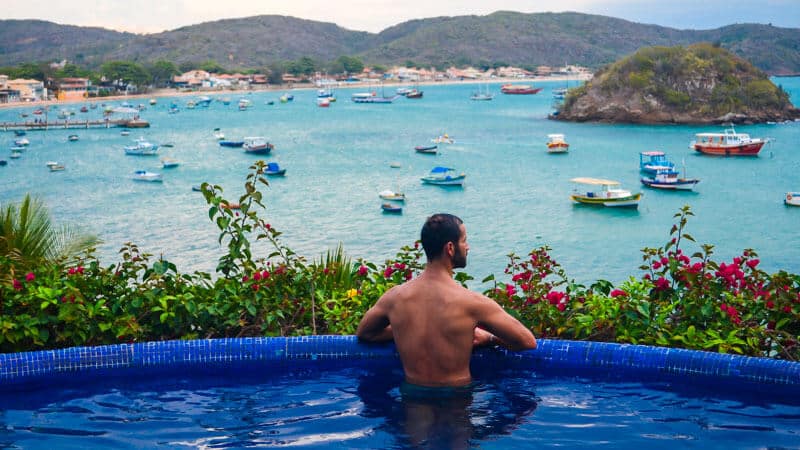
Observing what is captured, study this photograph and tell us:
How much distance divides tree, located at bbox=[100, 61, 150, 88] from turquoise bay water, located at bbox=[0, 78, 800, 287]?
69344 millimetres

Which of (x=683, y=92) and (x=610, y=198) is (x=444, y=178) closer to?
(x=610, y=198)

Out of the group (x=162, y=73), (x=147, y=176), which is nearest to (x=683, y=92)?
(x=147, y=176)

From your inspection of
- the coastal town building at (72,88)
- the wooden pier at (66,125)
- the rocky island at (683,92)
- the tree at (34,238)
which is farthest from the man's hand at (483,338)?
the coastal town building at (72,88)

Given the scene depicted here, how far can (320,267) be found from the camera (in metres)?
6.91

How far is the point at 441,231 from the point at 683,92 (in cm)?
9584

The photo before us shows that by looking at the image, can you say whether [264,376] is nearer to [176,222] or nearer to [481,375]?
[481,375]

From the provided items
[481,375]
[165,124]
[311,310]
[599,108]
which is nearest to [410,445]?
[481,375]

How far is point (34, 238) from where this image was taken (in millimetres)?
7477

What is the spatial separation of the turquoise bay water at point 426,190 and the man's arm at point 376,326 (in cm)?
2386

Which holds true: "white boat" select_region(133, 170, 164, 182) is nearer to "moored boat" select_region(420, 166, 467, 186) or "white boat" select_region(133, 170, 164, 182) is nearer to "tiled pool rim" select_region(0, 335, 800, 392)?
"moored boat" select_region(420, 166, 467, 186)

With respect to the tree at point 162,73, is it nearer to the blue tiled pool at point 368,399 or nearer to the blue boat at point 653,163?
the blue boat at point 653,163

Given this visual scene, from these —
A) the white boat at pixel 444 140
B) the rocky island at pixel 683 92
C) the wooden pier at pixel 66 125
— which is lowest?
the white boat at pixel 444 140

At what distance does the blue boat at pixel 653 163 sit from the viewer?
5459 cm

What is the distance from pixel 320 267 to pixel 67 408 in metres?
2.25
